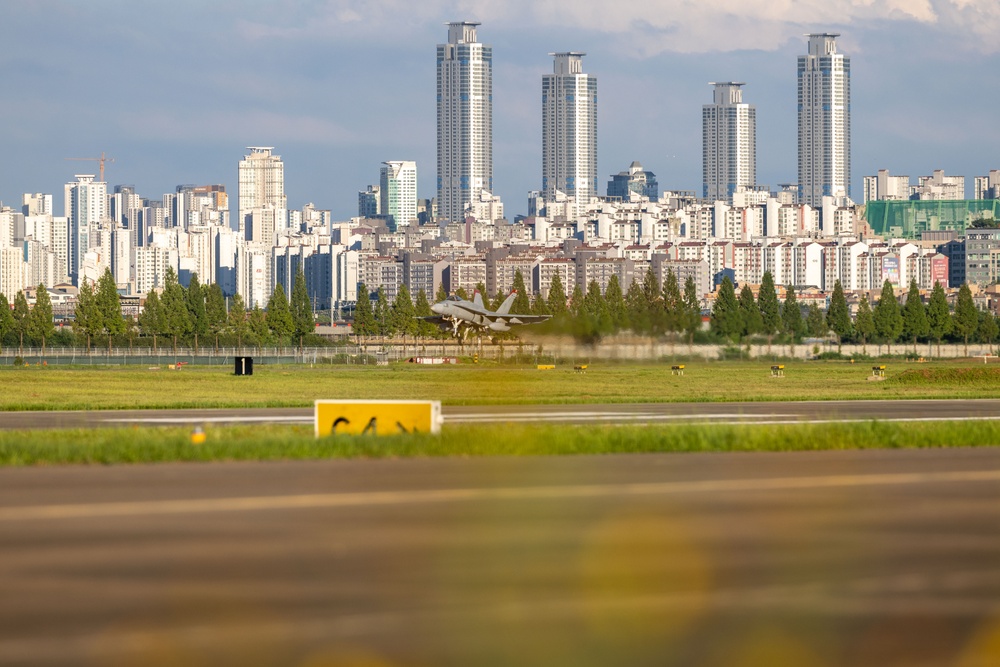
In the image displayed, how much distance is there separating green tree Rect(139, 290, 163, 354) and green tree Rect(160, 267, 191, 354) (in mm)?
434

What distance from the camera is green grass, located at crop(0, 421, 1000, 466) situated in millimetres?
20406

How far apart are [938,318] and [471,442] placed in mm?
134730

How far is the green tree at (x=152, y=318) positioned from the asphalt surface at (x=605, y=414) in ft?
301

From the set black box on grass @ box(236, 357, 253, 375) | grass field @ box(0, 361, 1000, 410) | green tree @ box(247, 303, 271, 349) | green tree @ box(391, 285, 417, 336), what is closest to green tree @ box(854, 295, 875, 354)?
green tree @ box(391, 285, 417, 336)

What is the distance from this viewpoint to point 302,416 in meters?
34.8

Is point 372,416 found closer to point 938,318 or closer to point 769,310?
point 769,310

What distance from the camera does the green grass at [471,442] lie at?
66.9 ft

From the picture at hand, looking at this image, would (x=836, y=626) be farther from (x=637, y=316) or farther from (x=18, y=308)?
(x=18, y=308)

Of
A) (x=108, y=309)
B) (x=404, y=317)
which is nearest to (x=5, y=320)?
(x=108, y=309)

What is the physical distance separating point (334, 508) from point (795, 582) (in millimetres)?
5396

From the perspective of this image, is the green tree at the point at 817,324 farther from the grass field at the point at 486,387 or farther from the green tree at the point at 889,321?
the grass field at the point at 486,387

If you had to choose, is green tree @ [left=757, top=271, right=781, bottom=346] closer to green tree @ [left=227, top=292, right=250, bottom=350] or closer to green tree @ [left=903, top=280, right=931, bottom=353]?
green tree @ [left=903, top=280, right=931, bottom=353]

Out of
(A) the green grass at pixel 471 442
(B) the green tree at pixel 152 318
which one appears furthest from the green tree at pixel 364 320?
(A) the green grass at pixel 471 442

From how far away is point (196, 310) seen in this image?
13100cm
